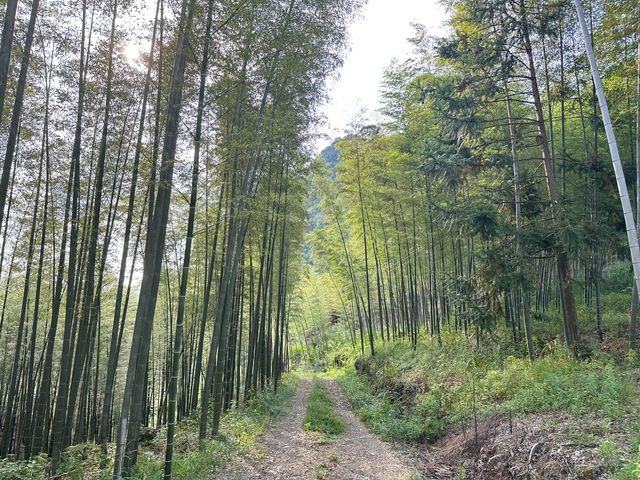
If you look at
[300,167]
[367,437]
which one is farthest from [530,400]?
[300,167]

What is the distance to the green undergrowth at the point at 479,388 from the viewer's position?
16.4 feet

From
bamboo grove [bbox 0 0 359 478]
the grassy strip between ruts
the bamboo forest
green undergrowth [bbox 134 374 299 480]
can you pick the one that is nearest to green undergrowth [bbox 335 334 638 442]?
the bamboo forest

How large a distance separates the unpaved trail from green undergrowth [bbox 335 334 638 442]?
0.68 metres

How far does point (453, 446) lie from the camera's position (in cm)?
574

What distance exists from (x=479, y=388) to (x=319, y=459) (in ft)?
9.77

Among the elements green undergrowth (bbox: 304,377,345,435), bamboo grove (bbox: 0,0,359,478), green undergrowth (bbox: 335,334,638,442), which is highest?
bamboo grove (bbox: 0,0,359,478)

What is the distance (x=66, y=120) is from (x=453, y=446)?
7.43 metres

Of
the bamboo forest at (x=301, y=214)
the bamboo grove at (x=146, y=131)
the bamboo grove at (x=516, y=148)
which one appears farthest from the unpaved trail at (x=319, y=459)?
the bamboo grove at (x=516, y=148)

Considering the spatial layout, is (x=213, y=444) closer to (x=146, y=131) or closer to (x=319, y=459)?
(x=319, y=459)

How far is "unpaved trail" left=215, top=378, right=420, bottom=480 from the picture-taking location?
198 inches

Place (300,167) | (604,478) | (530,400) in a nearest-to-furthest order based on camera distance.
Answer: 1. (604,478)
2. (530,400)
3. (300,167)

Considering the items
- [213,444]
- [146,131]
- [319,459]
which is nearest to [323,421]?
[319,459]

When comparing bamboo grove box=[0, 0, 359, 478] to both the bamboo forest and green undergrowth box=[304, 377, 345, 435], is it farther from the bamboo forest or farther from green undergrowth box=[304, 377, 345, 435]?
green undergrowth box=[304, 377, 345, 435]

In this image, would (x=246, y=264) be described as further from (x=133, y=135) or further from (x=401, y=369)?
(x=401, y=369)
